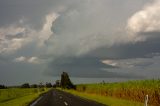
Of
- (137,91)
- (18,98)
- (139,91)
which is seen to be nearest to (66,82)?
(18,98)

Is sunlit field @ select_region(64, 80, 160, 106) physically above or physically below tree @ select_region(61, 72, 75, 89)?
below

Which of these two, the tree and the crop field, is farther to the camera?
the tree

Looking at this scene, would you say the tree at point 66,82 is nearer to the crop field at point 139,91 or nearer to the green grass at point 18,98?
the green grass at point 18,98

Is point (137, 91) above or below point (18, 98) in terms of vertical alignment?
above

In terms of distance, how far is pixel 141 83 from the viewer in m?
42.8

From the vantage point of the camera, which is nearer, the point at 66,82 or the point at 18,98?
the point at 18,98

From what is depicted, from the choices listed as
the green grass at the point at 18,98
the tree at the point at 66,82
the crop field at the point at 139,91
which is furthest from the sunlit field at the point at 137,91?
the tree at the point at 66,82

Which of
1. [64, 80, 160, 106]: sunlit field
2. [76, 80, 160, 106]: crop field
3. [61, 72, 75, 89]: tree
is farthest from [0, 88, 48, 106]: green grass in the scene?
[61, 72, 75, 89]: tree

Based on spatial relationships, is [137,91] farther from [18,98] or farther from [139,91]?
[18,98]

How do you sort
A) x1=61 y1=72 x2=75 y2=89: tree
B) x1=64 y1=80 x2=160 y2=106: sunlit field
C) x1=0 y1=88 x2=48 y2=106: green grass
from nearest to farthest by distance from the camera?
x1=64 y1=80 x2=160 y2=106: sunlit field < x1=0 y1=88 x2=48 y2=106: green grass < x1=61 y1=72 x2=75 y2=89: tree

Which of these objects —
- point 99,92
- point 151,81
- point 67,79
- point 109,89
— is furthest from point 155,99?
point 67,79

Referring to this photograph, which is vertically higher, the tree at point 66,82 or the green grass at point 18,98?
the tree at point 66,82

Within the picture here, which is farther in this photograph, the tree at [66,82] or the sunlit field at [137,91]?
the tree at [66,82]

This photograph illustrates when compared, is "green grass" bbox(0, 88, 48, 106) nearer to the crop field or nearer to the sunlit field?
the sunlit field
